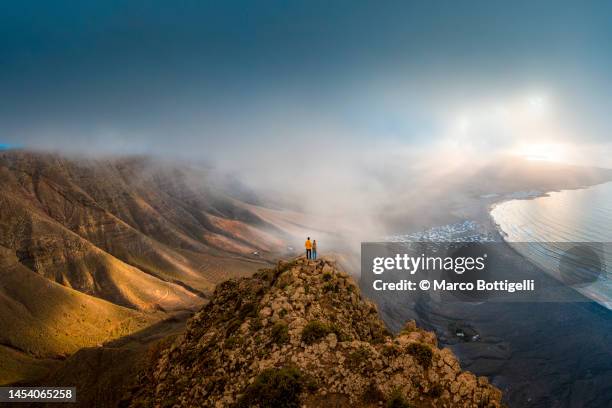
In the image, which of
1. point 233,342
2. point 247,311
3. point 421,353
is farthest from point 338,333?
point 247,311

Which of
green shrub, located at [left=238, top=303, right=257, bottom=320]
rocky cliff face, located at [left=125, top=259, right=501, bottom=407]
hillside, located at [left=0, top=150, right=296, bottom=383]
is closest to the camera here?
rocky cliff face, located at [left=125, top=259, right=501, bottom=407]

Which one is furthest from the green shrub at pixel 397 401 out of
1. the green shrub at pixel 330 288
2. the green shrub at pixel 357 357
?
the green shrub at pixel 330 288

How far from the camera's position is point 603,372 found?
4372 centimetres

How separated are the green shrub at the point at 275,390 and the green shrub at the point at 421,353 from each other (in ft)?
10.9

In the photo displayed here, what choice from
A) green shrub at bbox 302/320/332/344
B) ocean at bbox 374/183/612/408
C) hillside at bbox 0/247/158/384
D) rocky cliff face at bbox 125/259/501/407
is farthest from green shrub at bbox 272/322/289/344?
hillside at bbox 0/247/158/384

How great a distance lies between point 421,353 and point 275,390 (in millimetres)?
4335

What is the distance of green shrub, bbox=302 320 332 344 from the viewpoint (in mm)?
10688

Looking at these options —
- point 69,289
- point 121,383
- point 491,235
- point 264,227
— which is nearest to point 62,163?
point 69,289

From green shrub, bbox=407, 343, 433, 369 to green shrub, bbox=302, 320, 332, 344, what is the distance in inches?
97.6

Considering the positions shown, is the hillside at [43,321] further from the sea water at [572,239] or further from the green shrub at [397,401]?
the sea water at [572,239]

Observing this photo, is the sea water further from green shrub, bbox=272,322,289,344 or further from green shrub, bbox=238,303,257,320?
green shrub, bbox=272,322,289,344

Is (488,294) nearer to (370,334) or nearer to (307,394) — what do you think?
(370,334)

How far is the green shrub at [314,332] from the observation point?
10.7 m

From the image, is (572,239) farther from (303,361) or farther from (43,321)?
(43,321)
